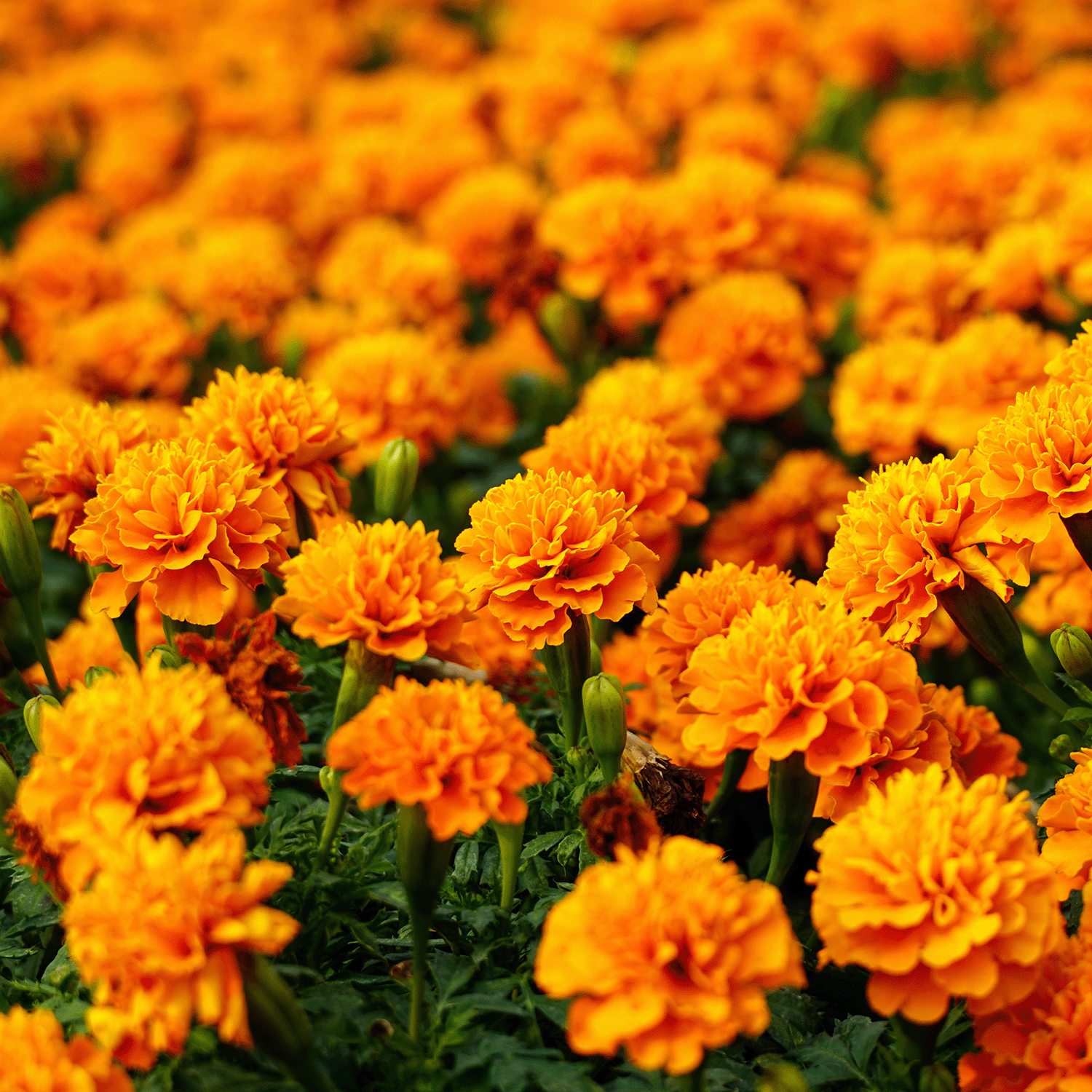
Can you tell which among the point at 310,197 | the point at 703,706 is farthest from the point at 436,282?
the point at 703,706

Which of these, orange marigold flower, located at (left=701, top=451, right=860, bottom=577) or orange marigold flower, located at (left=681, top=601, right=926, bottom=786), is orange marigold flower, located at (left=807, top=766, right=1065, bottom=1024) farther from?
orange marigold flower, located at (left=701, top=451, right=860, bottom=577)

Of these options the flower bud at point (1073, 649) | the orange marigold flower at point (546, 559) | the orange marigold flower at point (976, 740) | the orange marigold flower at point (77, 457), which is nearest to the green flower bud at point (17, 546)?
the orange marigold flower at point (77, 457)

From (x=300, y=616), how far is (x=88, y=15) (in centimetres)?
407

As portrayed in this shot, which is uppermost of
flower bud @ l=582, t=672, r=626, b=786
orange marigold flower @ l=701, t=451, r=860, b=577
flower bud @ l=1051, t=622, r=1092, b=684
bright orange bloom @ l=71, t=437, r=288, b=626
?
bright orange bloom @ l=71, t=437, r=288, b=626

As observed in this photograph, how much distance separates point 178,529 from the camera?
1.30 metres

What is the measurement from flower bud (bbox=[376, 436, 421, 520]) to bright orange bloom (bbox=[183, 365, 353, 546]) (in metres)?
0.07

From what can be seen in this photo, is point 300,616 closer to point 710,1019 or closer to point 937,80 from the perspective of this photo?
point 710,1019

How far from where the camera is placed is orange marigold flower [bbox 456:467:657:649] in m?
1.27

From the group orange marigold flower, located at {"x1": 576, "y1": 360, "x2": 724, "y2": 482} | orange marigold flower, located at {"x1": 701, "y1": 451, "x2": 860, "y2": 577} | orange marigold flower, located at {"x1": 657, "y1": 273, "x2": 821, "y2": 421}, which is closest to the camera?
orange marigold flower, located at {"x1": 576, "y1": 360, "x2": 724, "y2": 482}

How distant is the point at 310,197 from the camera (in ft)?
10.4

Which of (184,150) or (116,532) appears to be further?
(184,150)

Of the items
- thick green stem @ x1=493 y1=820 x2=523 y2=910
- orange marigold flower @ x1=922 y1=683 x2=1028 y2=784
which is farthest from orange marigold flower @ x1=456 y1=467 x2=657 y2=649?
orange marigold flower @ x1=922 y1=683 x2=1028 y2=784

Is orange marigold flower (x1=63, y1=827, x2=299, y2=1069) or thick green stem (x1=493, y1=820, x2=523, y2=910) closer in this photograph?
orange marigold flower (x1=63, y1=827, x2=299, y2=1069)

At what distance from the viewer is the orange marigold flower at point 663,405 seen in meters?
1.87
